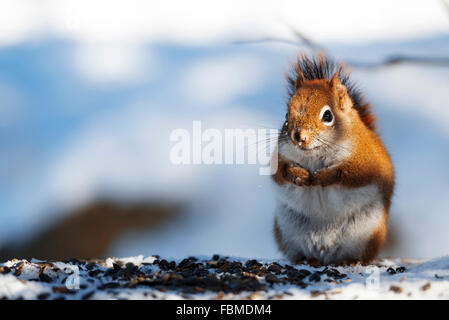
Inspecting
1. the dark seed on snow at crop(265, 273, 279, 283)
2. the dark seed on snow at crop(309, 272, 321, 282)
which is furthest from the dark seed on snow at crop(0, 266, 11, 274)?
the dark seed on snow at crop(309, 272, 321, 282)

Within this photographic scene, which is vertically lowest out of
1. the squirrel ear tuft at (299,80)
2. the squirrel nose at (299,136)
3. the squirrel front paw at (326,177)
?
the squirrel front paw at (326,177)

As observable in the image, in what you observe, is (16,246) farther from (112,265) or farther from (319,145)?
(319,145)

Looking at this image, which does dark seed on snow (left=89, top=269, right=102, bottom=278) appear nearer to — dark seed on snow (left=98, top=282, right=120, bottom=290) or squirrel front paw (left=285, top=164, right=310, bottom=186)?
dark seed on snow (left=98, top=282, right=120, bottom=290)

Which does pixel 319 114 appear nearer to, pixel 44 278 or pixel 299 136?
pixel 299 136

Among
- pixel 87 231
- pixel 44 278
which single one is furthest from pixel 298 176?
pixel 87 231

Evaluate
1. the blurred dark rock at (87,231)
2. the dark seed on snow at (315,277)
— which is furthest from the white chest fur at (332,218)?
the blurred dark rock at (87,231)

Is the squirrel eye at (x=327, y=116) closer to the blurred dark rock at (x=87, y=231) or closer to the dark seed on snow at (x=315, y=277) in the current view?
the dark seed on snow at (x=315, y=277)
